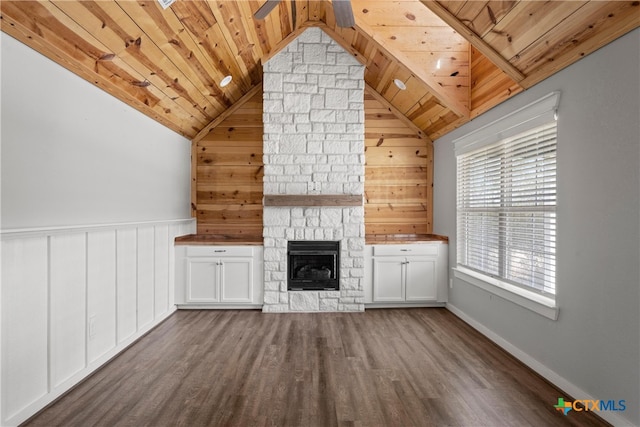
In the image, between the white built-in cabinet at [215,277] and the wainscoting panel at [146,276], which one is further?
the white built-in cabinet at [215,277]

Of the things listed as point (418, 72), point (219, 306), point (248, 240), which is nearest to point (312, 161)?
point (248, 240)

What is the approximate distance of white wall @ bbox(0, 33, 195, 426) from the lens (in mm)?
1800

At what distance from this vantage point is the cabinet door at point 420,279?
13.2 feet

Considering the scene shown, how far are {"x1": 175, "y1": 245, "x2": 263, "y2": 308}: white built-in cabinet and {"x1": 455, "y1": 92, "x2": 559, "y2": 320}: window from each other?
8.36 ft

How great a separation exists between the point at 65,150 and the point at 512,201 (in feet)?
11.5

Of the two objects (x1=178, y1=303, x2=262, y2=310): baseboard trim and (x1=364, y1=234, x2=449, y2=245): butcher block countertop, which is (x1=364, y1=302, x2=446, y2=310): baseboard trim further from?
(x1=178, y1=303, x2=262, y2=310): baseboard trim

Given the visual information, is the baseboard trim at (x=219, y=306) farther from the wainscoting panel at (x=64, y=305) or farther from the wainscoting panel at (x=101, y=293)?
the wainscoting panel at (x=101, y=293)

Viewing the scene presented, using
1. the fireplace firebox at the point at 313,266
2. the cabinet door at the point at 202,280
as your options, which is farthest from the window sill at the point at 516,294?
the cabinet door at the point at 202,280

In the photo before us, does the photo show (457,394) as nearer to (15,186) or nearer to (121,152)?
(15,186)

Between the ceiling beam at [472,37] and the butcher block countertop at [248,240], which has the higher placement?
the ceiling beam at [472,37]

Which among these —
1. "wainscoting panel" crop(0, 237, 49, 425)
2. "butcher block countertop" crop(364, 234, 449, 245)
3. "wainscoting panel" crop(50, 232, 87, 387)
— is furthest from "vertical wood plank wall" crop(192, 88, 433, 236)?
"wainscoting panel" crop(0, 237, 49, 425)

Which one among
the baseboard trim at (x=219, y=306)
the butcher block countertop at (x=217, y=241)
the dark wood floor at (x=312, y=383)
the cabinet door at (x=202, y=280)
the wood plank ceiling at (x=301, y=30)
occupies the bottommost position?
the dark wood floor at (x=312, y=383)

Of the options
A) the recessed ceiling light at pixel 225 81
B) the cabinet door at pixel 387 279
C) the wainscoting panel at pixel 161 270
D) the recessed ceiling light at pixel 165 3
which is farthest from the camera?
the cabinet door at pixel 387 279

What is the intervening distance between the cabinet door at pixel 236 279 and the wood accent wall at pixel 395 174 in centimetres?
178
